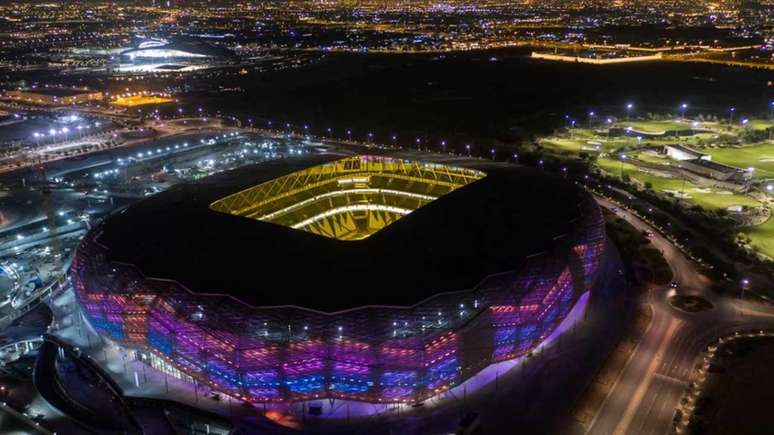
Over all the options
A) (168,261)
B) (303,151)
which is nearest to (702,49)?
(303,151)

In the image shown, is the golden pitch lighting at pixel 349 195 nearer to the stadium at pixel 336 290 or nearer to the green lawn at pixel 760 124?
the stadium at pixel 336 290

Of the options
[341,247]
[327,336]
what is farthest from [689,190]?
[327,336]

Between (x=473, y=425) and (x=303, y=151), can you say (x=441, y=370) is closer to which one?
(x=473, y=425)

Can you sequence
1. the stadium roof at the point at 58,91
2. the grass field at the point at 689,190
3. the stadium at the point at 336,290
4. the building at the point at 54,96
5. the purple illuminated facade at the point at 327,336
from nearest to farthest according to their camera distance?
1. the purple illuminated facade at the point at 327,336
2. the stadium at the point at 336,290
3. the grass field at the point at 689,190
4. the building at the point at 54,96
5. the stadium roof at the point at 58,91

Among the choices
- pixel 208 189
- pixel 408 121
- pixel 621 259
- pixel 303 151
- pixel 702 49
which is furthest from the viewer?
pixel 702 49

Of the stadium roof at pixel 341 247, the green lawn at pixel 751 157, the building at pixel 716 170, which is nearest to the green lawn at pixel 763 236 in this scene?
the building at pixel 716 170

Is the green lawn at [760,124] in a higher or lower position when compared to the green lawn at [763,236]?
higher
